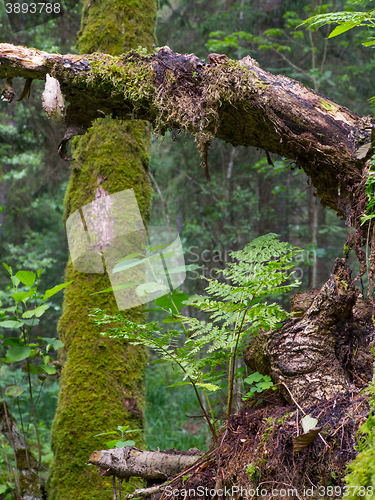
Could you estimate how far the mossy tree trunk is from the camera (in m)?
2.58

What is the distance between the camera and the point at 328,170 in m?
2.07

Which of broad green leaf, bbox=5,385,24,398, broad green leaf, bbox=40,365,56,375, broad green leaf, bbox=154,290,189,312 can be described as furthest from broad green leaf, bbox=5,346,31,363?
broad green leaf, bbox=154,290,189,312

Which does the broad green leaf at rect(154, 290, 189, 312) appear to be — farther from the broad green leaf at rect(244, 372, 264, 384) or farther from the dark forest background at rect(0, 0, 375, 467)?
the dark forest background at rect(0, 0, 375, 467)

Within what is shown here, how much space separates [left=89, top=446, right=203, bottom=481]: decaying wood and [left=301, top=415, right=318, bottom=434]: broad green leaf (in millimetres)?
700

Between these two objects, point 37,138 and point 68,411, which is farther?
point 37,138

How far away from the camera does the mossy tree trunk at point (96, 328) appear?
101 inches

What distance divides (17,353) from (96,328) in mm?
606

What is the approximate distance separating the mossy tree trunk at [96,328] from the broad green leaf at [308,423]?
162cm

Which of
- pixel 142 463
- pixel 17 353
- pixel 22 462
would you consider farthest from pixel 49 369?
pixel 142 463

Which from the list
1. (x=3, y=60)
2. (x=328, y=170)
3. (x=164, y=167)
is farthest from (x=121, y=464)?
(x=164, y=167)

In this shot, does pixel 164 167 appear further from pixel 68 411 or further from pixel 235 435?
pixel 235 435

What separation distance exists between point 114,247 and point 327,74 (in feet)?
18.9

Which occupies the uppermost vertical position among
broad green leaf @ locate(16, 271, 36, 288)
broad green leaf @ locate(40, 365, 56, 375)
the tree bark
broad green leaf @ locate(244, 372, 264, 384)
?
broad green leaf @ locate(16, 271, 36, 288)

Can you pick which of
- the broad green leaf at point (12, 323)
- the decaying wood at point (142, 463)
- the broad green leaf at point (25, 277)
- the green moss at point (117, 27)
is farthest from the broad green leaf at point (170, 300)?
the green moss at point (117, 27)
